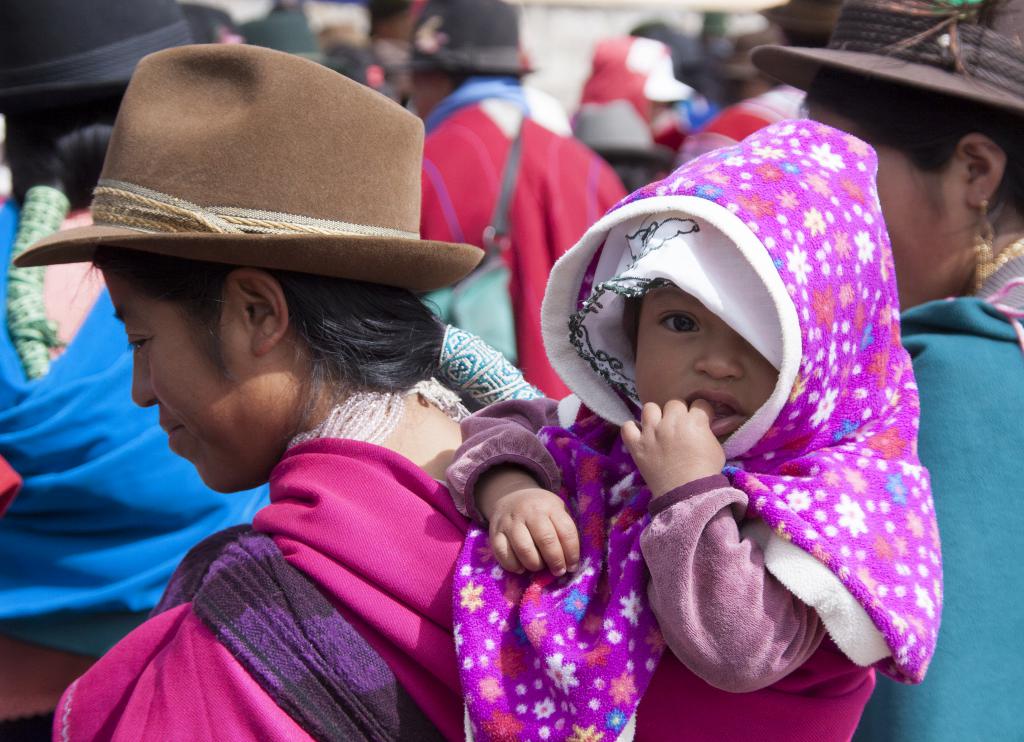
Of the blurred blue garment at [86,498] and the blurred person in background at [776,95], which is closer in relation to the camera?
the blurred blue garment at [86,498]

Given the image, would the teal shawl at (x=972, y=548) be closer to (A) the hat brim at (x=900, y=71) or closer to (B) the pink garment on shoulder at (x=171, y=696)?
(A) the hat brim at (x=900, y=71)

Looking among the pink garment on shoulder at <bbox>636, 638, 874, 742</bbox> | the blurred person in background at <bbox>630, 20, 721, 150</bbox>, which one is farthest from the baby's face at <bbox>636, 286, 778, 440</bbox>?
the blurred person in background at <bbox>630, 20, 721, 150</bbox>

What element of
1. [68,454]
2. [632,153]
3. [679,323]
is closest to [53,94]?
[68,454]

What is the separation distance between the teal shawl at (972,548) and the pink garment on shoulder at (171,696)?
3.40ft

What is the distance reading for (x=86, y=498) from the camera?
2615 mm

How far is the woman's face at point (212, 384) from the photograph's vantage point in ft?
6.13

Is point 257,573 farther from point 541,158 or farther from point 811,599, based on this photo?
point 541,158

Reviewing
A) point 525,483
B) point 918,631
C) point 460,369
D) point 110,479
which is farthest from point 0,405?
point 918,631

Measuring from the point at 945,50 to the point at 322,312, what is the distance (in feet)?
4.45

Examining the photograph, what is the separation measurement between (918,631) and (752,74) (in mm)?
6724

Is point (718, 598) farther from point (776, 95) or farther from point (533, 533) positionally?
point (776, 95)

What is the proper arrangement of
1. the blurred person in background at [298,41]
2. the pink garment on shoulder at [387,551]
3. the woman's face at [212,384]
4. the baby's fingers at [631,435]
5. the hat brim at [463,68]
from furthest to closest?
the blurred person in background at [298,41]
the hat brim at [463,68]
the woman's face at [212,384]
the pink garment on shoulder at [387,551]
the baby's fingers at [631,435]

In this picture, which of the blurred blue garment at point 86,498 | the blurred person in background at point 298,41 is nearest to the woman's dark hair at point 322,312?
the blurred blue garment at point 86,498

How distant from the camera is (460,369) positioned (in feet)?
6.89
